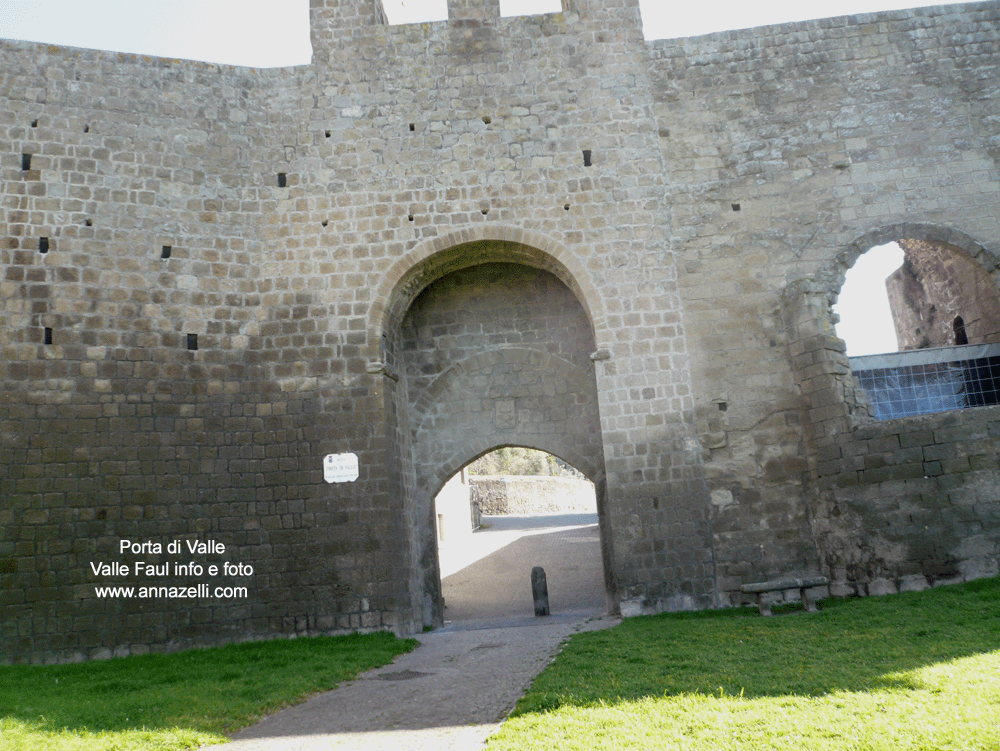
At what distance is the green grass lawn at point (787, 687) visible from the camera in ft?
13.0

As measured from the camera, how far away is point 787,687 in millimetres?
4949

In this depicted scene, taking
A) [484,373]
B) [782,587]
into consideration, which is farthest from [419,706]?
[484,373]

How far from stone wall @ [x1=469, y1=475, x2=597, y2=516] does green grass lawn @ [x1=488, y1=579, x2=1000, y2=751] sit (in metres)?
20.4

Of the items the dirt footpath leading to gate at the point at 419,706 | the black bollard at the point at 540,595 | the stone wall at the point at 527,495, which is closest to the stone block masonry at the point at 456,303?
the black bollard at the point at 540,595

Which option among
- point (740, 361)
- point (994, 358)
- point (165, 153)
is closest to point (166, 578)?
point (165, 153)

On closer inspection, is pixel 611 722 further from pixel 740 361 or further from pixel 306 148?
pixel 306 148

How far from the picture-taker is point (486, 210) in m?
11.0

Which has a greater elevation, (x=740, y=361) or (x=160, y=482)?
(x=740, y=361)

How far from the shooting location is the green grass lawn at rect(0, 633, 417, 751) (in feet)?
16.8

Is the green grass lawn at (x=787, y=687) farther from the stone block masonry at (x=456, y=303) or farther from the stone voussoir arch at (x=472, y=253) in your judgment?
the stone voussoir arch at (x=472, y=253)

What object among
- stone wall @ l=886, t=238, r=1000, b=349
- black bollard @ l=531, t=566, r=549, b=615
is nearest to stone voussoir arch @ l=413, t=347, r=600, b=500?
black bollard @ l=531, t=566, r=549, b=615

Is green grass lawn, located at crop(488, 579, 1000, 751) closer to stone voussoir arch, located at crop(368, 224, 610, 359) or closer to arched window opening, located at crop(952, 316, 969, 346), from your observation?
stone voussoir arch, located at crop(368, 224, 610, 359)

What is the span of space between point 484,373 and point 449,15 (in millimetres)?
5490

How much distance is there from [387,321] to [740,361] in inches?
198
